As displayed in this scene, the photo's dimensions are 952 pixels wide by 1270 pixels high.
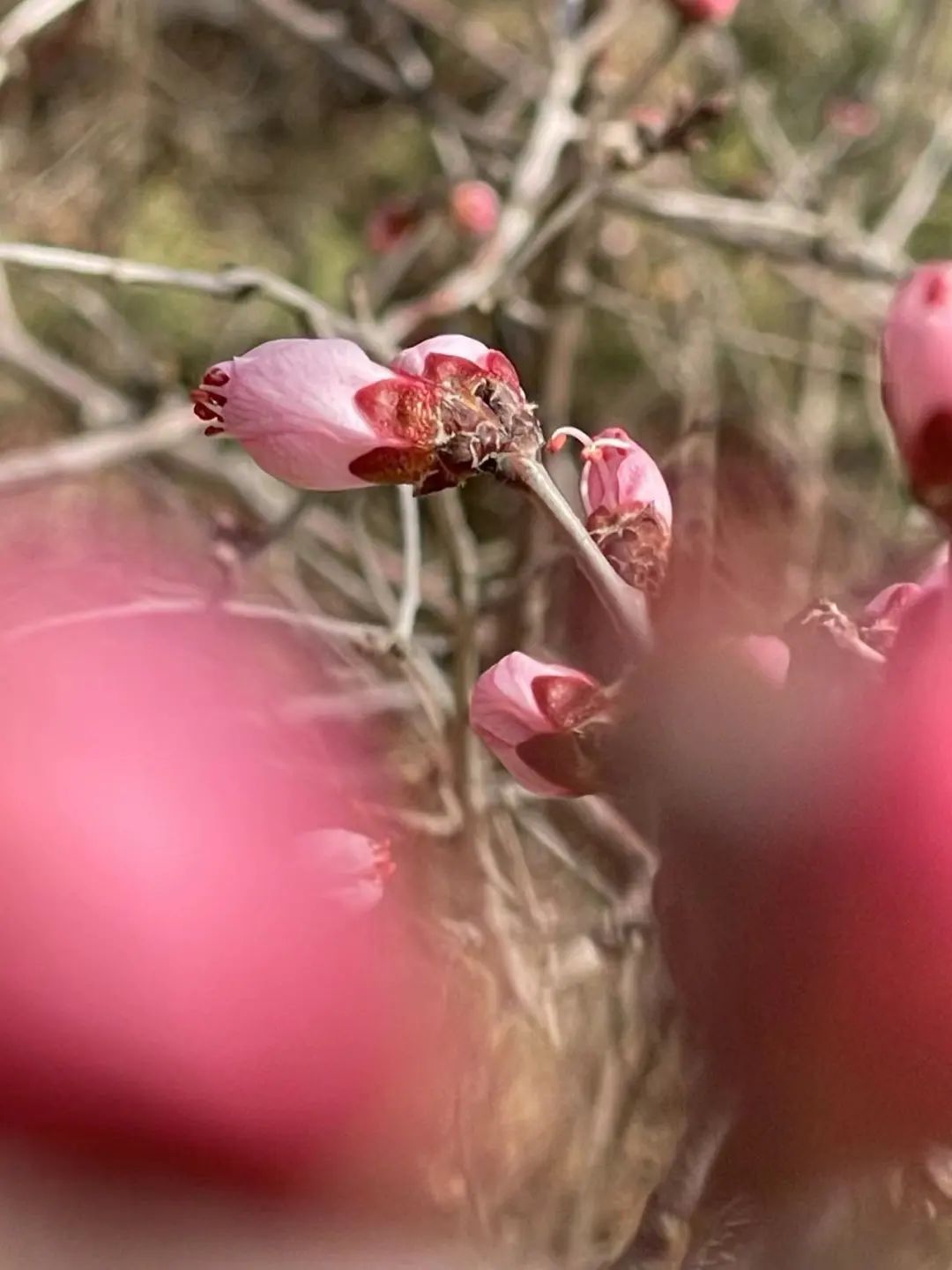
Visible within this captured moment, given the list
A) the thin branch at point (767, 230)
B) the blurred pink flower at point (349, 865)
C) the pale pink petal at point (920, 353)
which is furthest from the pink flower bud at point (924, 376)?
the thin branch at point (767, 230)

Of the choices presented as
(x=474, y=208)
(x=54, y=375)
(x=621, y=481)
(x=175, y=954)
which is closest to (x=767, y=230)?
(x=474, y=208)

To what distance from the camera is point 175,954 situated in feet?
0.62

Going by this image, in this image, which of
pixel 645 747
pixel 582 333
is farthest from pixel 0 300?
pixel 645 747

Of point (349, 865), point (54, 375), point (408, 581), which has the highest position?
point (349, 865)

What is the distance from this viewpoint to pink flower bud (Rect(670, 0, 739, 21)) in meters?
0.67

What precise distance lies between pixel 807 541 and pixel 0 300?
1.68 feet

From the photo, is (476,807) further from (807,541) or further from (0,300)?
(0,300)

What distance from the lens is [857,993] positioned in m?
0.20

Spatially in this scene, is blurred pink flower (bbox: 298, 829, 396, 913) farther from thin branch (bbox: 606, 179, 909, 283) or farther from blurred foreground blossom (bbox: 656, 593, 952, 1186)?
thin branch (bbox: 606, 179, 909, 283)

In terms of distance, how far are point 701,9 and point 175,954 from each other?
607mm

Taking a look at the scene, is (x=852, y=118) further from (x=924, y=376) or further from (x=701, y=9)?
(x=924, y=376)

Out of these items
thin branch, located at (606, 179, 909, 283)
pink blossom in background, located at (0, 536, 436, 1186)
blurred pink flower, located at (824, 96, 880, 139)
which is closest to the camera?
pink blossom in background, located at (0, 536, 436, 1186)

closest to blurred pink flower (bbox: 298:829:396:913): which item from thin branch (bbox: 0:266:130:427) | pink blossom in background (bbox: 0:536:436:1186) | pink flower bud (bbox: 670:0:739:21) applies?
pink blossom in background (bbox: 0:536:436:1186)

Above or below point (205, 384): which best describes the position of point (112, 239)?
below
